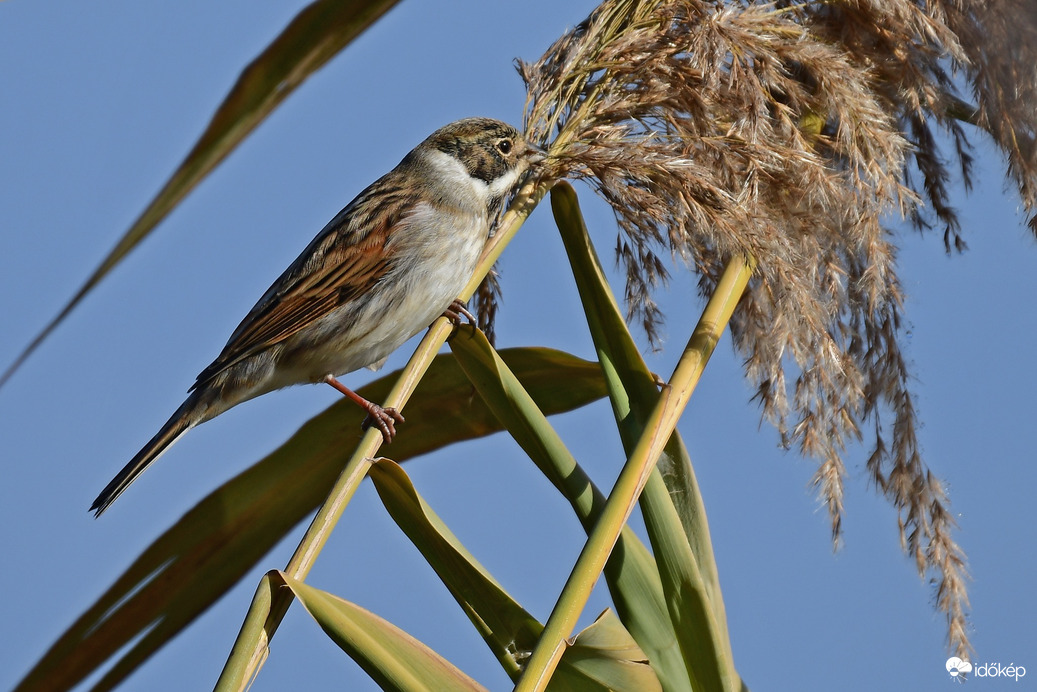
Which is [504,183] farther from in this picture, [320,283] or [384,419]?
[384,419]

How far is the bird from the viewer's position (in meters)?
2.96

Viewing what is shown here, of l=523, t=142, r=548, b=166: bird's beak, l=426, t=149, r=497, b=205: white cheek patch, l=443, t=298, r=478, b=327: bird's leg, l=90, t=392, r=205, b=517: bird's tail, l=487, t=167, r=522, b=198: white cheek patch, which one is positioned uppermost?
l=426, t=149, r=497, b=205: white cheek patch

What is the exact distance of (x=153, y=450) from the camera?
2580 millimetres

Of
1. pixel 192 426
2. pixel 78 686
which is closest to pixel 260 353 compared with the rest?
pixel 192 426

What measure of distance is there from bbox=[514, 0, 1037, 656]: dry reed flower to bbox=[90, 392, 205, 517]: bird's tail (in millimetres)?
1307

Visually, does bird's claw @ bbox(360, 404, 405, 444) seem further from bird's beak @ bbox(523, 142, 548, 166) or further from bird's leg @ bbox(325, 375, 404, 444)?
bird's beak @ bbox(523, 142, 548, 166)

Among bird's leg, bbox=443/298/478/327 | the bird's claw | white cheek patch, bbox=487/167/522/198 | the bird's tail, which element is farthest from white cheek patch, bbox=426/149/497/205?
the bird's claw

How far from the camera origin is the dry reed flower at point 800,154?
1902 mm

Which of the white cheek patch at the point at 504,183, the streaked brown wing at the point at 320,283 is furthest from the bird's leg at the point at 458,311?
the streaked brown wing at the point at 320,283

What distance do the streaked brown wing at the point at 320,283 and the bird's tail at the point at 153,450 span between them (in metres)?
0.17

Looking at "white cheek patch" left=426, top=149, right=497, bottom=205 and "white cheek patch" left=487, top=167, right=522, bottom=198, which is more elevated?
"white cheek patch" left=426, top=149, right=497, bottom=205

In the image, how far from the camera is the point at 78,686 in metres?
1.84

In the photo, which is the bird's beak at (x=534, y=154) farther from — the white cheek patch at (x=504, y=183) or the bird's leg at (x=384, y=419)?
the bird's leg at (x=384, y=419)

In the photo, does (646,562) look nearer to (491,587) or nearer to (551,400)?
(491,587)
